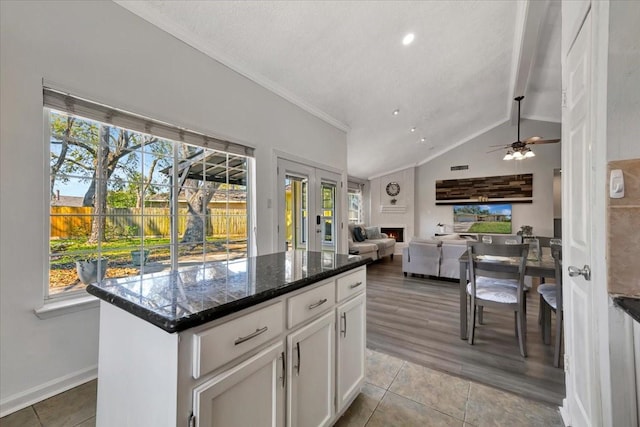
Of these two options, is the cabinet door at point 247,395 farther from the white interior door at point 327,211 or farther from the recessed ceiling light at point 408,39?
the recessed ceiling light at point 408,39

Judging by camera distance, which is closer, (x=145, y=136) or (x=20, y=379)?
(x=20, y=379)

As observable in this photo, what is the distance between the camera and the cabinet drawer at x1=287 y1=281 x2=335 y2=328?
1.14m

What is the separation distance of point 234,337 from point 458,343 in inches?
92.8

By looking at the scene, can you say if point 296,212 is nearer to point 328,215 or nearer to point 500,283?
point 328,215

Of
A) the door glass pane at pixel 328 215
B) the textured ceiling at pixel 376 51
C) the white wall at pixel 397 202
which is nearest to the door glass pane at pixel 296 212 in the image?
the door glass pane at pixel 328 215

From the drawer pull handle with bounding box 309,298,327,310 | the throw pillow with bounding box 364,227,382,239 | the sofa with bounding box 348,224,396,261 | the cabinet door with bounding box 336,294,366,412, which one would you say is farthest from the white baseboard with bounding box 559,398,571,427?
the throw pillow with bounding box 364,227,382,239

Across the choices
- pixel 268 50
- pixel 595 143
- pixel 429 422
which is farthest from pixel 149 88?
pixel 429 422

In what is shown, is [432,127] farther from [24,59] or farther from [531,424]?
[24,59]

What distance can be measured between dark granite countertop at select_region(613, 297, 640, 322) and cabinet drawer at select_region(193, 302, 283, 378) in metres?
1.20

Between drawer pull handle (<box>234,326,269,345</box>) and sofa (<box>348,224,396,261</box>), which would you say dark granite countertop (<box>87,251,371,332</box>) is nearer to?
drawer pull handle (<box>234,326,269,345</box>)

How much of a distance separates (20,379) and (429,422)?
2.45 metres

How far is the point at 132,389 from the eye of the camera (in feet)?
2.98

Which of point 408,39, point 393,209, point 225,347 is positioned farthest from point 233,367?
point 393,209

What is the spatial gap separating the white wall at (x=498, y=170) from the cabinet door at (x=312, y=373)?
7509mm
